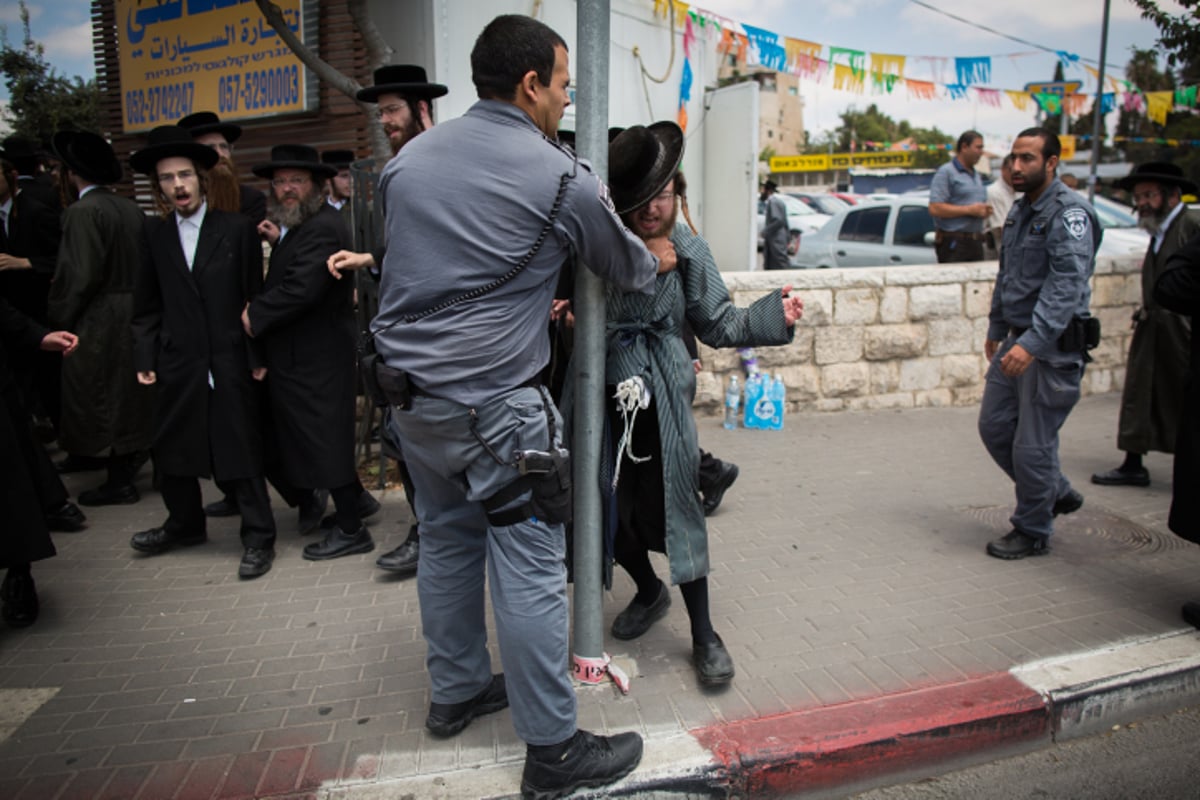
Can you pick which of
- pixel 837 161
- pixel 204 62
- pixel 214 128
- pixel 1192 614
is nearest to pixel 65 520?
pixel 214 128

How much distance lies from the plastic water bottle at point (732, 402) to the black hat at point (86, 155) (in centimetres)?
452

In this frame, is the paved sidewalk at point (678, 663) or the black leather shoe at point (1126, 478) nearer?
the paved sidewalk at point (678, 663)

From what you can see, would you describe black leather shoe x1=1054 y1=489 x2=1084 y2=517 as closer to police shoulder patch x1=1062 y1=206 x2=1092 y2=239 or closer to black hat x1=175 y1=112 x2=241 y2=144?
police shoulder patch x1=1062 y1=206 x2=1092 y2=239

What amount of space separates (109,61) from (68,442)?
6.17 meters

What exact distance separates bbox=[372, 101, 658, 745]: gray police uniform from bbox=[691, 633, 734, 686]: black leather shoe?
2.28ft

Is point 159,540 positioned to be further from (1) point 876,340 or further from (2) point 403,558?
(1) point 876,340

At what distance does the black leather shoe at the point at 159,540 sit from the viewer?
4395mm

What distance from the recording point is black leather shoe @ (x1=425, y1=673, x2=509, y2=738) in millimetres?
2775

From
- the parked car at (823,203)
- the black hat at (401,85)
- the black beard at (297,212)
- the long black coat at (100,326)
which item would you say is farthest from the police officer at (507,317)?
the parked car at (823,203)

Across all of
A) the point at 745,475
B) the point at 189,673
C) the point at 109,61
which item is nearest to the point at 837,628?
the point at 745,475

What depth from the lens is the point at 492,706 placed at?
2.91m

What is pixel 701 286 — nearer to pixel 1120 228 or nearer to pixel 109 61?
pixel 109 61

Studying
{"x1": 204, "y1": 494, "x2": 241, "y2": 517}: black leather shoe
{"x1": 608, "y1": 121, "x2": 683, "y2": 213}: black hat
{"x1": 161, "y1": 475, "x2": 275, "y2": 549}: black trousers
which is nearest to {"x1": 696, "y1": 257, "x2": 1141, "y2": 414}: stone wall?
{"x1": 204, "y1": 494, "x2": 241, "y2": 517}: black leather shoe

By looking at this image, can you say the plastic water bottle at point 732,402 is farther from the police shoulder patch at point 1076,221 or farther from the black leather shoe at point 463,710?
the black leather shoe at point 463,710
